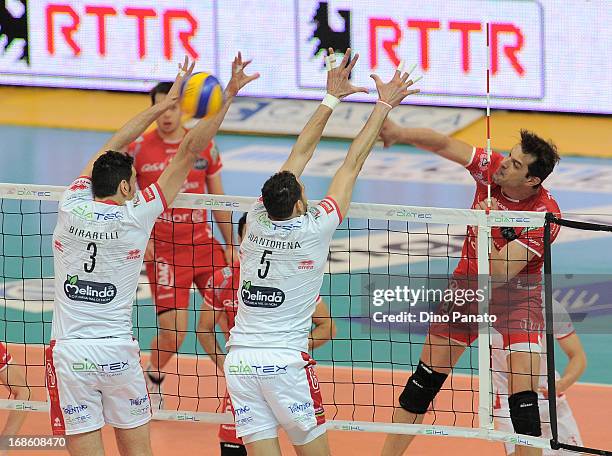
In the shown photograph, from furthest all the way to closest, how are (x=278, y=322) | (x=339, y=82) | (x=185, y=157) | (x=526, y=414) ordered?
1. (x=526, y=414)
2. (x=339, y=82)
3. (x=185, y=157)
4. (x=278, y=322)

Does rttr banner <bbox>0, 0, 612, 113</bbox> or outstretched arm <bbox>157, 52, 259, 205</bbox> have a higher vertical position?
rttr banner <bbox>0, 0, 612, 113</bbox>

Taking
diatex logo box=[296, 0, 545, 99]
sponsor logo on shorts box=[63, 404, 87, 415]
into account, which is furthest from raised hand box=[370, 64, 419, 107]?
diatex logo box=[296, 0, 545, 99]

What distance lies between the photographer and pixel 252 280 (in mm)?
6363

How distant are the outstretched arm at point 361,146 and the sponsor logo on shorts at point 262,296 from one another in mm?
594

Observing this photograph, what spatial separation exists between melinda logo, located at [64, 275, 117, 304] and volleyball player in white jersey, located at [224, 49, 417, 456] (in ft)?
2.36

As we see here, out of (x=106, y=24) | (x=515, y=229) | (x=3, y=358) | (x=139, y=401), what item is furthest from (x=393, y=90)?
(x=106, y=24)

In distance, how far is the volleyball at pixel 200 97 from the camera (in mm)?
8359

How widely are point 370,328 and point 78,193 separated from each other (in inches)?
167

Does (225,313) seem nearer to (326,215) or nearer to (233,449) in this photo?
(233,449)

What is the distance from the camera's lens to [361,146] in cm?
669

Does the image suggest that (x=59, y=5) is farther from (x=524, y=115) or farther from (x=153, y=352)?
(x=153, y=352)

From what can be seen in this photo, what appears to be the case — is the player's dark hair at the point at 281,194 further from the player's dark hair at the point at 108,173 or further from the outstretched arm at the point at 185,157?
the player's dark hair at the point at 108,173

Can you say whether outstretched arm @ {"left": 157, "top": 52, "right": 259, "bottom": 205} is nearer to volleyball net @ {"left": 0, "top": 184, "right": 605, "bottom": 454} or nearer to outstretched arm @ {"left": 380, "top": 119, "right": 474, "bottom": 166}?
volleyball net @ {"left": 0, "top": 184, "right": 605, "bottom": 454}

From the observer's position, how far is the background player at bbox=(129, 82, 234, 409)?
857cm
